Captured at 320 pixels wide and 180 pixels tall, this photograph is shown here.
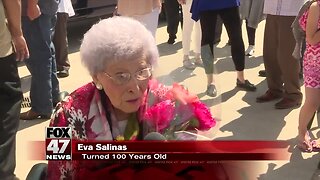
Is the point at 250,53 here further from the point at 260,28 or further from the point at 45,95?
the point at 45,95

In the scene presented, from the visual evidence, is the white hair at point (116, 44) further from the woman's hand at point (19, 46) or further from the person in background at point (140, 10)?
the person in background at point (140, 10)

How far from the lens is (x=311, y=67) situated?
3773 mm

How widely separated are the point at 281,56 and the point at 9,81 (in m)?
2.53

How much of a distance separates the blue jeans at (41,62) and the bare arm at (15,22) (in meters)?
1.00

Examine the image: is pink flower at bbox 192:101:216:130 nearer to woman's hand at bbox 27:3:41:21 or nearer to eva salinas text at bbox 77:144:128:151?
eva salinas text at bbox 77:144:128:151

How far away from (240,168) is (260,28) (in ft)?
21.3

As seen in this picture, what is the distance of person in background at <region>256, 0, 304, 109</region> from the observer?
15.3 feet

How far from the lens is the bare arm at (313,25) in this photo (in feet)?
11.5

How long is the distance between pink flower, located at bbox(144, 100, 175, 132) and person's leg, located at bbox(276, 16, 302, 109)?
322 centimetres

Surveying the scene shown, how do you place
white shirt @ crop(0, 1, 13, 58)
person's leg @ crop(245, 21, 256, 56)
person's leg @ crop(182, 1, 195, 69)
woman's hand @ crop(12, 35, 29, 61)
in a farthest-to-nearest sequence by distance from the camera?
person's leg @ crop(245, 21, 256, 56), person's leg @ crop(182, 1, 195, 69), woman's hand @ crop(12, 35, 29, 61), white shirt @ crop(0, 1, 13, 58)

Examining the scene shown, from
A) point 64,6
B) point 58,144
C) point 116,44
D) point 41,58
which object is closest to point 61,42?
point 64,6

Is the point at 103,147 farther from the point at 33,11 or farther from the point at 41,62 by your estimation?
the point at 41,62

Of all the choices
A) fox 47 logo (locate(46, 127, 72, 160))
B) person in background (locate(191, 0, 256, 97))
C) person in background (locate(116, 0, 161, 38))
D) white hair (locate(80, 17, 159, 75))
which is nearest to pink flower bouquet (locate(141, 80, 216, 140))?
white hair (locate(80, 17, 159, 75))

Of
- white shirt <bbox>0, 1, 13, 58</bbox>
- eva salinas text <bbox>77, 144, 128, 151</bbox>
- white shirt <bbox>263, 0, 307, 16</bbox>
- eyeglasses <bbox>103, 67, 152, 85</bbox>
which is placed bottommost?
white shirt <bbox>263, 0, 307, 16</bbox>
